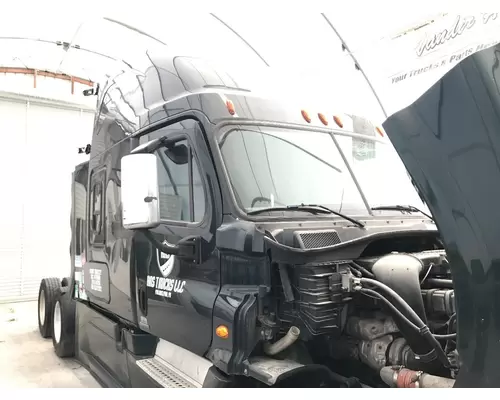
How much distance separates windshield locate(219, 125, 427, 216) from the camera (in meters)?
2.68

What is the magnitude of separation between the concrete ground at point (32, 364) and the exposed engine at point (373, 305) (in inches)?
122

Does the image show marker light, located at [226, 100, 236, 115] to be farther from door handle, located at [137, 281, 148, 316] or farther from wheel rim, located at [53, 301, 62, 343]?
wheel rim, located at [53, 301, 62, 343]

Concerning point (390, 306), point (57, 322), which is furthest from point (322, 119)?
point (57, 322)

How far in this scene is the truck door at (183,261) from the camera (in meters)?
2.65

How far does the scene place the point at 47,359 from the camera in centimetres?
558

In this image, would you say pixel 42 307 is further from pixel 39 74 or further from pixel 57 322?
pixel 39 74

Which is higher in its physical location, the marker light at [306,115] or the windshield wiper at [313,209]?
the marker light at [306,115]

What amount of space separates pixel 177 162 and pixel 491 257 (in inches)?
82.3

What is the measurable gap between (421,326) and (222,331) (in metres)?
1.04

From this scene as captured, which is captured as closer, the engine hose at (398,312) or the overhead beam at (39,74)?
the engine hose at (398,312)

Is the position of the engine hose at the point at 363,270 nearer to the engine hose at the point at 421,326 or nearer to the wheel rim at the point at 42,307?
the engine hose at the point at 421,326

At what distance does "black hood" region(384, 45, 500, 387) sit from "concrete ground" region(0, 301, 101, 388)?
4140 mm

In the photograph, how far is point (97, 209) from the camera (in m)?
4.42

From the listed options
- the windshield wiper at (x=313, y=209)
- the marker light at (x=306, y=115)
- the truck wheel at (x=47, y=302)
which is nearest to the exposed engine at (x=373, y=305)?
the windshield wiper at (x=313, y=209)
